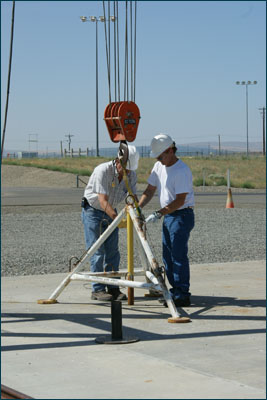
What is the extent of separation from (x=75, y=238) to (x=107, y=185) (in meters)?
8.08

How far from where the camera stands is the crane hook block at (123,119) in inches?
332

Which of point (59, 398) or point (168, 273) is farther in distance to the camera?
point (168, 273)

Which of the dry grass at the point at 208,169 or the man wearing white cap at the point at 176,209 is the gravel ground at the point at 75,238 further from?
the dry grass at the point at 208,169

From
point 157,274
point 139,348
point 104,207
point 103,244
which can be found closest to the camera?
point 139,348

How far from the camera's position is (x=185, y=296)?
8648mm

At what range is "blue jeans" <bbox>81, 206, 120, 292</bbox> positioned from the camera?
9219mm

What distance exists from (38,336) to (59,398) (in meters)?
2.04

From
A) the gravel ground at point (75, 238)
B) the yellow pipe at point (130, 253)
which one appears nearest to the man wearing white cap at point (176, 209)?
the yellow pipe at point (130, 253)

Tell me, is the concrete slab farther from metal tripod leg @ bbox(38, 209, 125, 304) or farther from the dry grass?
the dry grass

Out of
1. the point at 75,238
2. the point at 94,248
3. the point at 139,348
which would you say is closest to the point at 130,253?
the point at 94,248

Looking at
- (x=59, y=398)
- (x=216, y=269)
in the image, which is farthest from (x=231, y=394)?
(x=216, y=269)

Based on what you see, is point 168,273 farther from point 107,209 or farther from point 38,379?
point 38,379

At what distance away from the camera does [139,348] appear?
6645 millimetres

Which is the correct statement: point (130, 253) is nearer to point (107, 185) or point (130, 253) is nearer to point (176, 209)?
point (176, 209)
